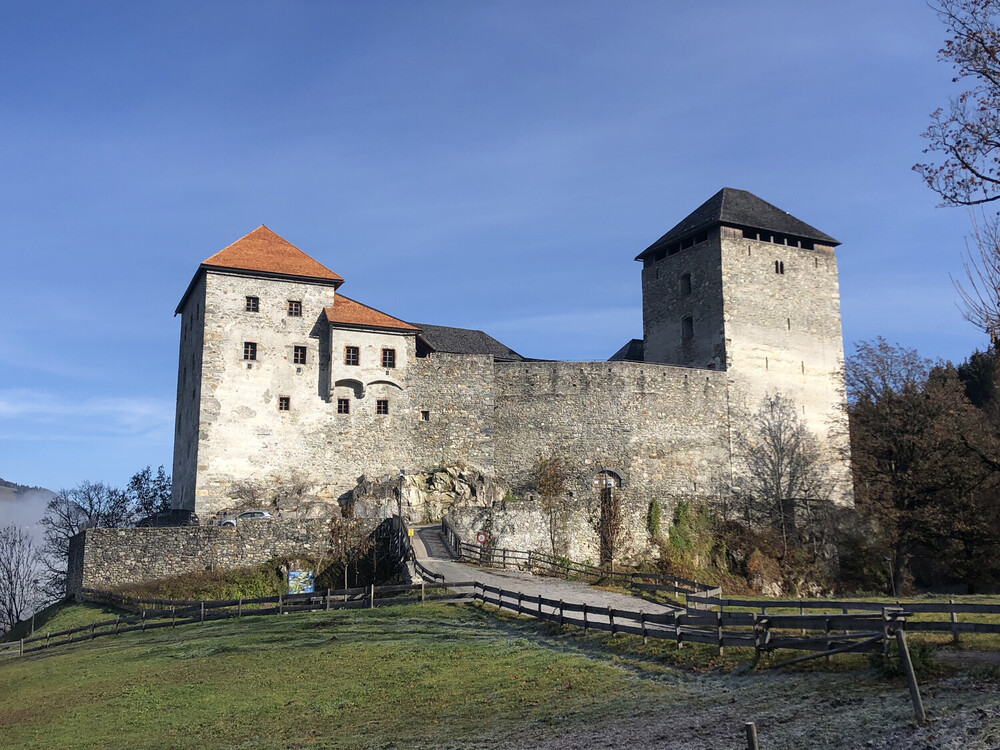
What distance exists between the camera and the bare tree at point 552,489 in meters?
37.4

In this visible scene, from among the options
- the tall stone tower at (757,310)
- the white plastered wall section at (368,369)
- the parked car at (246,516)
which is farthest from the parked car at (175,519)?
the tall stone tower at (757,310)

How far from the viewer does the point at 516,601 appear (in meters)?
26.1

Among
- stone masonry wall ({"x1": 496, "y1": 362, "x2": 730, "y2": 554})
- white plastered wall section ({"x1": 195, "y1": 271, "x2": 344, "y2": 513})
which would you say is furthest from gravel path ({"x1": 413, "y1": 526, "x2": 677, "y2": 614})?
stone masonry wall ({"x1": 496, "y1": 362, "x2": 730, "y2": 554})

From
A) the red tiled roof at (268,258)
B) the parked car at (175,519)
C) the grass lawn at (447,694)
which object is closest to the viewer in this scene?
the grass lawn at (447,694)

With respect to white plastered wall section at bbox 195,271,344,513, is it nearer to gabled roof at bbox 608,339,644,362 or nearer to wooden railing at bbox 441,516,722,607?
wooden railing at bbox 441,516,722,607

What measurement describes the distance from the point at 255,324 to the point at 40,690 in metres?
21.0

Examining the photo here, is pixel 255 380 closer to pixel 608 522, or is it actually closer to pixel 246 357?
pixel 246 357

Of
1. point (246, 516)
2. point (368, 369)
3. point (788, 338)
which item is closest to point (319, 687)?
point (246, 516)

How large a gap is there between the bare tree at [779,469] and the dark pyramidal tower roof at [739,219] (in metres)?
9.04

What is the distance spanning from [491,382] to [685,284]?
1260 cm

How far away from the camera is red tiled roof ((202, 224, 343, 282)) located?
4084 centimetres

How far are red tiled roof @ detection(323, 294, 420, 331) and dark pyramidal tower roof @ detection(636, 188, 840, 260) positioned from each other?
15894 mm

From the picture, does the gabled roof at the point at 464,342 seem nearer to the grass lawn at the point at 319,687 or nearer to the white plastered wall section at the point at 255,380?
the white plastered wall section at the point at 255,380

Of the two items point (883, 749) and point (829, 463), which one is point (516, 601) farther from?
point (829, 463)
